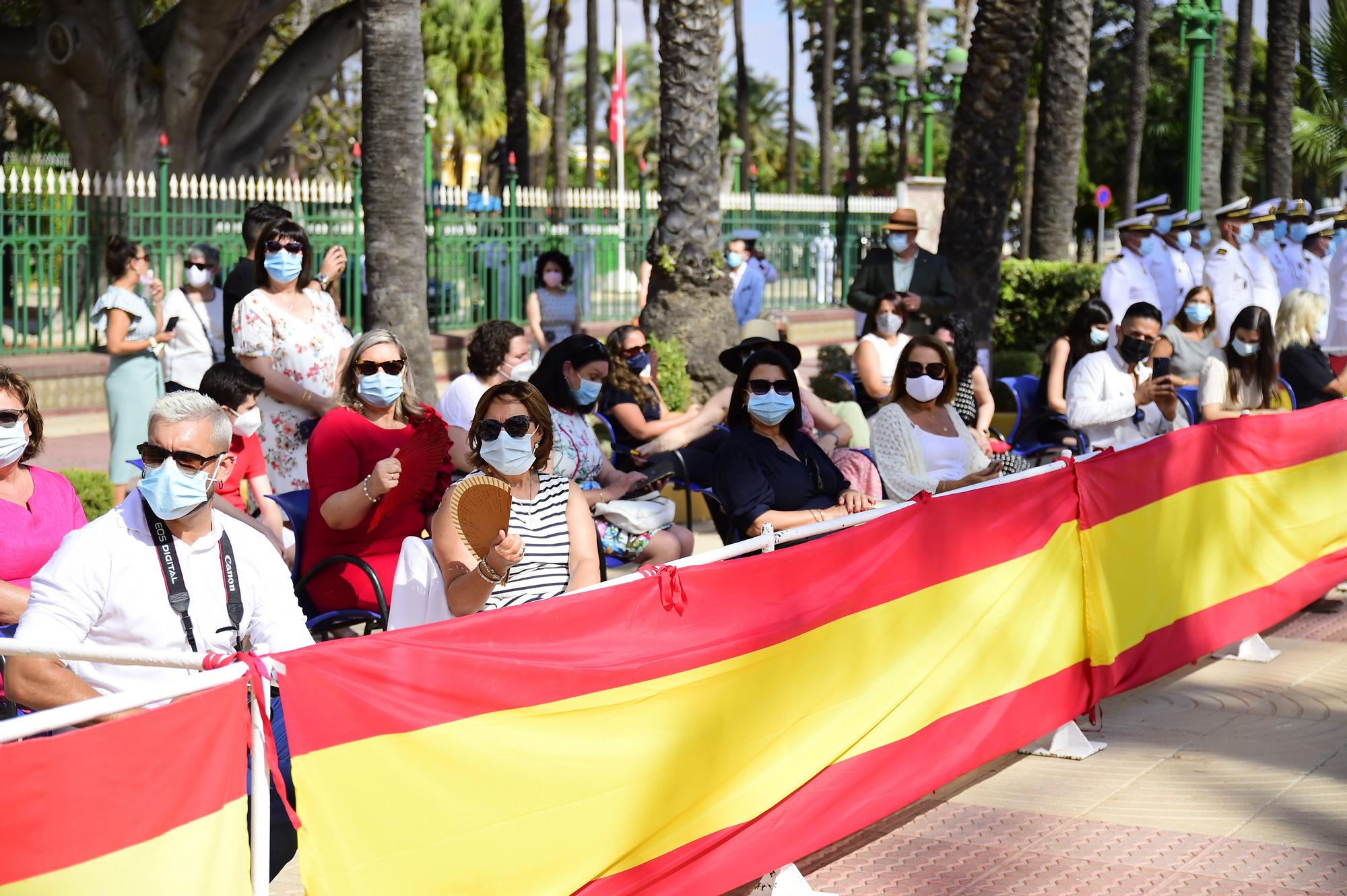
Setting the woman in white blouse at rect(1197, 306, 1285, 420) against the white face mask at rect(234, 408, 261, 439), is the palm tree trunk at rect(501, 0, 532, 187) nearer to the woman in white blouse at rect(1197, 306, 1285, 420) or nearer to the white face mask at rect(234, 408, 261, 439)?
the woman in white blouse at rect(1197, 306, 1285, 420)

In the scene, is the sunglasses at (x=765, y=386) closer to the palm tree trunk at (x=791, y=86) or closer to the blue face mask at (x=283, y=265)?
the blue face mask at (x=283, y=265)

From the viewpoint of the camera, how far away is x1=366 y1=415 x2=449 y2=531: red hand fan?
19.9 ft

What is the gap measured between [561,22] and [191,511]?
4995 cm

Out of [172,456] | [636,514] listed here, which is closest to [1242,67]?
[636,514]

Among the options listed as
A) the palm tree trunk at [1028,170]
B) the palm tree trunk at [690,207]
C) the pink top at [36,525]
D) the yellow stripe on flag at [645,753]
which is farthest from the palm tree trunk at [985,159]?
the palm tree trunk at [1028,170]

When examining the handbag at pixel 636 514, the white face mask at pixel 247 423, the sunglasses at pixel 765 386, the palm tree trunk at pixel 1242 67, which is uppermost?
the palm tree trunk at pixel 1242 67

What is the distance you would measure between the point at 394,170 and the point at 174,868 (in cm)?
961

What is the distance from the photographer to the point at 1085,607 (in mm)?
6383

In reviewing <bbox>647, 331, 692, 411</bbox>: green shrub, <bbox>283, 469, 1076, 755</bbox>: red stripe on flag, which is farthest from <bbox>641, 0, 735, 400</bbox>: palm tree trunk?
<bbox>283, 469, 1076, 755</bbox>: red stripe on flag

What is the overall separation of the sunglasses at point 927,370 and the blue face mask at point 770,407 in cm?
103

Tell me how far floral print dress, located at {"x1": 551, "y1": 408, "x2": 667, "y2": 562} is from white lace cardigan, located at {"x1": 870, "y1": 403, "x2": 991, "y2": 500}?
1193 millimetres

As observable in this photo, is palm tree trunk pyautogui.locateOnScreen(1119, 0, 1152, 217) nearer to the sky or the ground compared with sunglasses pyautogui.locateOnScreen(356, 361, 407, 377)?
nearer to the sky

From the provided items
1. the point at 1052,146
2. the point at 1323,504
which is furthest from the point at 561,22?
the point at 1323,504

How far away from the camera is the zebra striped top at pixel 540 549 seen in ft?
17.4
